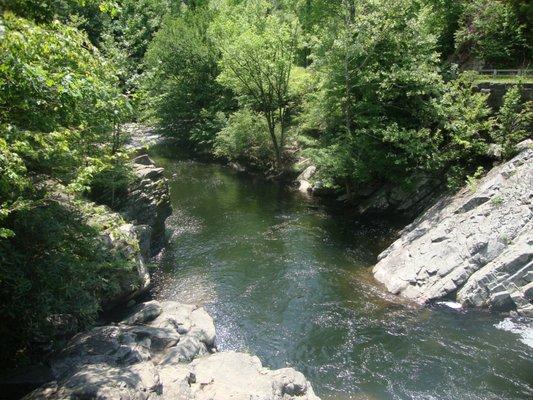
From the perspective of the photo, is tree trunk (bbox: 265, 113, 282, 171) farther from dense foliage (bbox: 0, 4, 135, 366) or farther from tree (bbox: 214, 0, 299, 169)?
dense foliage (bbox: 0, 4, 135, 366)

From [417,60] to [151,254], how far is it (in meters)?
17.3

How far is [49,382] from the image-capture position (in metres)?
9.95

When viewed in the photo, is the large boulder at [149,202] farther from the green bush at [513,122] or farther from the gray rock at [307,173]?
the green bush at [513,122]

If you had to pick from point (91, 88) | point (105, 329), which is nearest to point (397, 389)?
point (105, 329)

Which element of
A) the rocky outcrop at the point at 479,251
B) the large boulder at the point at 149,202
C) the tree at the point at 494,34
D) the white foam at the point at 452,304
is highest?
the tree at the point at 494,34

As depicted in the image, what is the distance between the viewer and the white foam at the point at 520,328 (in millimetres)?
15027

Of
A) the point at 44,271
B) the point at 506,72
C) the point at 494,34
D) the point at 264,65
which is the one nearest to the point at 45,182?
the point at 44,271

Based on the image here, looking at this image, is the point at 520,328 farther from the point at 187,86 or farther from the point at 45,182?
the point at 187,86

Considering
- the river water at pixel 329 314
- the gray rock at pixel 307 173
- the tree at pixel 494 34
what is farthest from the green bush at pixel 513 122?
the gray rock at pixel 307 173

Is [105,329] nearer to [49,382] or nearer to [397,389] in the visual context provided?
[49,382]

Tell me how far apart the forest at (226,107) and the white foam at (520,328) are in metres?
7.58

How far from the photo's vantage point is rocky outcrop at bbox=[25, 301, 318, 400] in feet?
31.1

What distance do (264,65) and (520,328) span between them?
23.1m

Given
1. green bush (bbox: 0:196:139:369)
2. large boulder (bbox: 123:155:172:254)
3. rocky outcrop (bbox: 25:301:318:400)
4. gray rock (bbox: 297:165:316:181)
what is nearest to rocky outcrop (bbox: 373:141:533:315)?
rocky outcrop (bbox: 25:301:318:400)
